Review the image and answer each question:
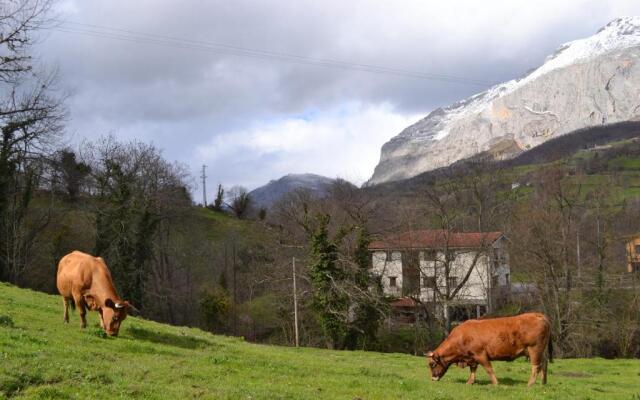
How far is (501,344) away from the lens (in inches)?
687

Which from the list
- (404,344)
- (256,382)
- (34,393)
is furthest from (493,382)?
(404,344)

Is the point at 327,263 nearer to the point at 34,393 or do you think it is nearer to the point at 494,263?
the point at 494,263

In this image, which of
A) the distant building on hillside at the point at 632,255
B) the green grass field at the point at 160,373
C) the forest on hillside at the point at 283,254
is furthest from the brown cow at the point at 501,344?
the distant building on hillside at the point at 632,255

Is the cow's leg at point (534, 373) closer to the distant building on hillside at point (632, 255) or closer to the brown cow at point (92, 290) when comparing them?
the brown cow at point (92, 290)

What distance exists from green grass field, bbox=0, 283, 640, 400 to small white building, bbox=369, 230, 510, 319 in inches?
1372

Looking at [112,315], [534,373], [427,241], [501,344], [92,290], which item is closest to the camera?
[112,315]

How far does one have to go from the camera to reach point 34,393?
9711 millimetres

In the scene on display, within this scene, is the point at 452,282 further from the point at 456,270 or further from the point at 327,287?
the point at 327,287

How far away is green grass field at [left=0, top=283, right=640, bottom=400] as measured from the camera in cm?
1054

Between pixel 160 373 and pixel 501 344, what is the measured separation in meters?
9.88

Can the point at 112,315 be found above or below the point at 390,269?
below

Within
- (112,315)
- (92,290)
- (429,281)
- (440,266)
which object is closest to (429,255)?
(440,266)

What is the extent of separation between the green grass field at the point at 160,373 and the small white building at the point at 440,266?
3485 cm

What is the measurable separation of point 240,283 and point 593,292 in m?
37.7
